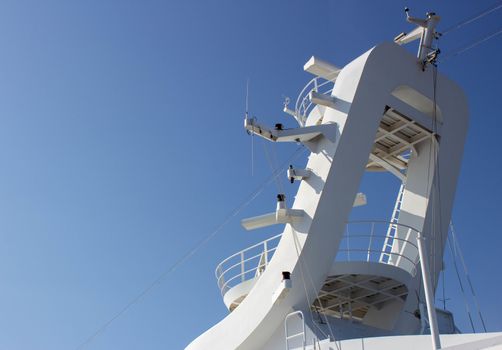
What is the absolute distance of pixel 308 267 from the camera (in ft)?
43.1

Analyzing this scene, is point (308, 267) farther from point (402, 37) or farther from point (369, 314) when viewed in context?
point (402, 37)

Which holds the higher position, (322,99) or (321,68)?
(321,68)

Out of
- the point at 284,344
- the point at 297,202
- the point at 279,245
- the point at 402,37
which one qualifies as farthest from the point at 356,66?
the point at 284,344

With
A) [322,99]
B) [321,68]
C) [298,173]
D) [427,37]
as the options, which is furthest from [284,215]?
[427,37]

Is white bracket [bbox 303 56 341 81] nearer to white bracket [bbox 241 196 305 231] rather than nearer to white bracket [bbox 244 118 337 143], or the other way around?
white bracket [bbox 244 118 337 143]

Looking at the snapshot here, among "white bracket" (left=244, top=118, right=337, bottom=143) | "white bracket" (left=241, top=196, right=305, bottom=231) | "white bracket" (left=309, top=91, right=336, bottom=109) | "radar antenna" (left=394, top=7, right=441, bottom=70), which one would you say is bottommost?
"white bracket" (left=241, top=196, right=305, bottom=231)

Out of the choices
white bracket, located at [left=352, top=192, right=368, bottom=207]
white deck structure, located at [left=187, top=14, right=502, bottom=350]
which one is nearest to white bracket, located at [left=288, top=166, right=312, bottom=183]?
white deck structure, located at [left=187, top=14, right=502, bottom=350]

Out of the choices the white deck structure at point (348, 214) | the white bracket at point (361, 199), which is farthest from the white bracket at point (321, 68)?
the white bracket at point (361, 199)

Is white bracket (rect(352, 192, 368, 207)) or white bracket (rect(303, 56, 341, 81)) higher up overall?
white bracket (rect(303, 56, 341, 81))

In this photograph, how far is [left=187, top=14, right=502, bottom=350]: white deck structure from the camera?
43.4ft

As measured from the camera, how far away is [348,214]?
45.0ft

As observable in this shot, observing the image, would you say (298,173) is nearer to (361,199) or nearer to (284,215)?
(284,215)

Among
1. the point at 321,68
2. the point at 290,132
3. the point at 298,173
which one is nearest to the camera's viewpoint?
the point at 298,173

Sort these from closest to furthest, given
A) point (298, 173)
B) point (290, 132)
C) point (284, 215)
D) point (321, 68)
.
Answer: point (284, 215) < point (298, 173) < point (290, 132) < point (321, 68)
